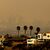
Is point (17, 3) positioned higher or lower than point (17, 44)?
higher

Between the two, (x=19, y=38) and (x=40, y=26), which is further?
(x=40, y=26)

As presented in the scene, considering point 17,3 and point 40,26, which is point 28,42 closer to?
point 40,26

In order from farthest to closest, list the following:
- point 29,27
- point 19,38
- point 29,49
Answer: point 29,27, point 19,38, point 29,49

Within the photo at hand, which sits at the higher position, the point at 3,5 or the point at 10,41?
the point at 3,5

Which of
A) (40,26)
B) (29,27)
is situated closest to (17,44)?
(29,27)

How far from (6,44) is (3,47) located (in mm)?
60

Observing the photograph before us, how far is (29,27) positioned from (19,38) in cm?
49

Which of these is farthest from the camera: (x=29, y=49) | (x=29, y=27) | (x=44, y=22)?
(x=44, y=22)

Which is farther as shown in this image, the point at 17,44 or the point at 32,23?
the point at 32,23

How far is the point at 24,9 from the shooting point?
10.2ft

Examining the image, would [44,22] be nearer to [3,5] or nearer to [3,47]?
[3,5]

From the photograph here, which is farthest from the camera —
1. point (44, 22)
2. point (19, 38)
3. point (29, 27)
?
point (44, 22)

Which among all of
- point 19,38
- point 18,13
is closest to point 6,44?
point 19,38

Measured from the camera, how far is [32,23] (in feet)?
10.1
